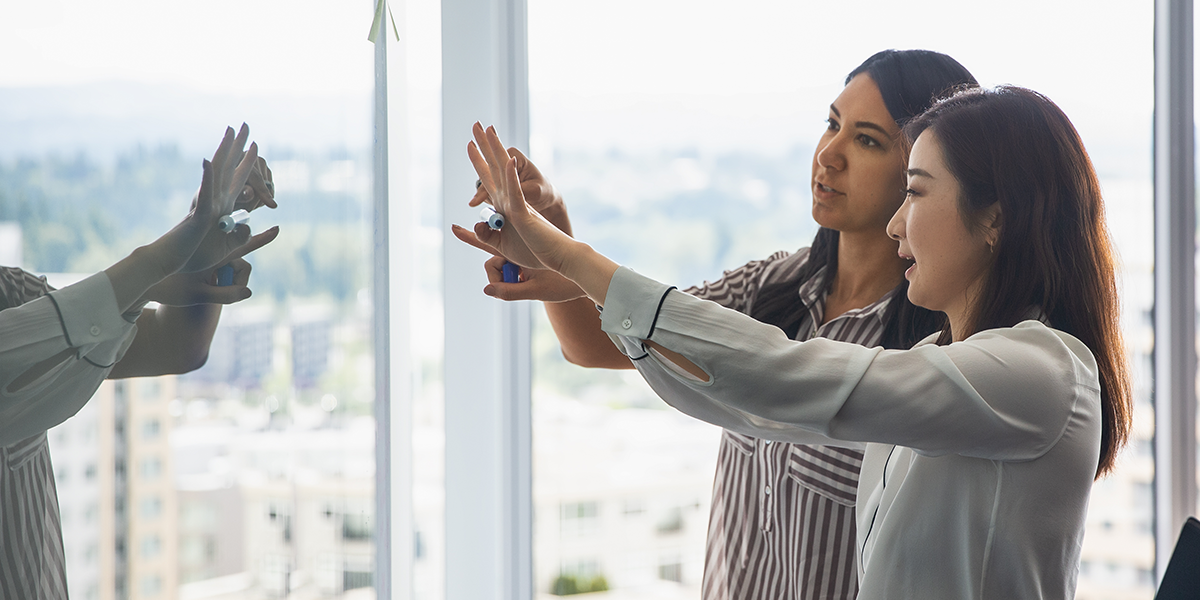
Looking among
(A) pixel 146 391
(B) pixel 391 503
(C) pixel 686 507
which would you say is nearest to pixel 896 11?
(C) pixel 686 507

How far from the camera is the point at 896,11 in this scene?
4.83ft

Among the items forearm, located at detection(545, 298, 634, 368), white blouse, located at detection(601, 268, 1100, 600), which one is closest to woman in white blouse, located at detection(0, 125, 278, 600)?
white blouse, located at detection(601, 268, 1100, 600)

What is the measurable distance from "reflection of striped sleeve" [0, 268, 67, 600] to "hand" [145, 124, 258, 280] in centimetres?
11

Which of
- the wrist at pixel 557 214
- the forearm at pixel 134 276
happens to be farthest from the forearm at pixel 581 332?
the forearm at pixel 134 276

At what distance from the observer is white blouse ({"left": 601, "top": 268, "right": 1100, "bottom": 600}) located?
0.70 metres

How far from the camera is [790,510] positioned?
1.11m

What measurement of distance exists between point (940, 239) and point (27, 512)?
860 millimetres

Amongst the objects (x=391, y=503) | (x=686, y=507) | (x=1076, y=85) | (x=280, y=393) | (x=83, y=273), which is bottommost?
(x=686, y=507)

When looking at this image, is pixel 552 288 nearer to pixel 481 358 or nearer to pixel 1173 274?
pixel 481 358

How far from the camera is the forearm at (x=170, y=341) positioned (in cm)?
59

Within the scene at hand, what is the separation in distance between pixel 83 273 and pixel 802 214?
4.25ft

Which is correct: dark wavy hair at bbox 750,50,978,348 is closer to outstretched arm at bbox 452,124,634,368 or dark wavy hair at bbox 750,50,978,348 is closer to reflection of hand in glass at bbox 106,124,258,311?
outstretched arm at bbox 452,124,634,368

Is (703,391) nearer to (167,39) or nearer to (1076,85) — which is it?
(167,39)

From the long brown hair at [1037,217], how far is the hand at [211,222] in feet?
2.44
